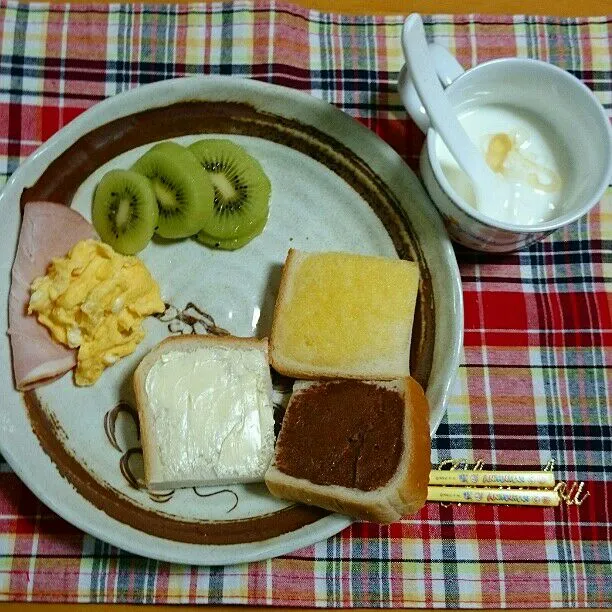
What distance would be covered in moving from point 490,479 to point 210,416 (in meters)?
0.68

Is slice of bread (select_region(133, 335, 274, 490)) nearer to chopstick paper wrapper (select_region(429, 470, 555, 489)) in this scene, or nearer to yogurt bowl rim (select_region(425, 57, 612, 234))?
chopstick paper wrapper (select_region(429, 470, 555, 489))

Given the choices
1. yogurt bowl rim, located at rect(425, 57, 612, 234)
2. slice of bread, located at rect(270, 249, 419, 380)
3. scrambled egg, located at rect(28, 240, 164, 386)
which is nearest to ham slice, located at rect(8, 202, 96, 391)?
scrambled egg, located at rect(28, 240, 164, 386)

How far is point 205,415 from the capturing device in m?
1.49

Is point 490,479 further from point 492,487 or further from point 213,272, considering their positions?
point 213,272

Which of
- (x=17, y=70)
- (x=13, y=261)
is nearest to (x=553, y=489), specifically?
(x=13, y=261)

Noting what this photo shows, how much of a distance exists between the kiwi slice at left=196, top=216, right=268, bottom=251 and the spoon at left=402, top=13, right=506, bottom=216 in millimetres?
498

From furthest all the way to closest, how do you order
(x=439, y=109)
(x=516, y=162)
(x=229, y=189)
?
(x=229, y=189) < (x=516, y=162) < (x=439, y=109)

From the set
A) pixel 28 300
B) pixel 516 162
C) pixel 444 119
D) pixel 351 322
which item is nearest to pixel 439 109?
pixel 444 119

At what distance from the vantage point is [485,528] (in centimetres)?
157

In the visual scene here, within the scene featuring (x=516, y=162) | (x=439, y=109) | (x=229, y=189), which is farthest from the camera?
(x=229, y=189)

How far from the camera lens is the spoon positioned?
1.34 m

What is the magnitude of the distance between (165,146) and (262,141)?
9.6 inches

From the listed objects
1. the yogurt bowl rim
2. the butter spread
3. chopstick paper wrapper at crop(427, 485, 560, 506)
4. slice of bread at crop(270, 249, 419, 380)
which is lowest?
chopstick paper wrapper at crop(427, 485, 560, 506)

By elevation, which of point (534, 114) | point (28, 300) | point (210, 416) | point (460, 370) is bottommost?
point (210, 416)
